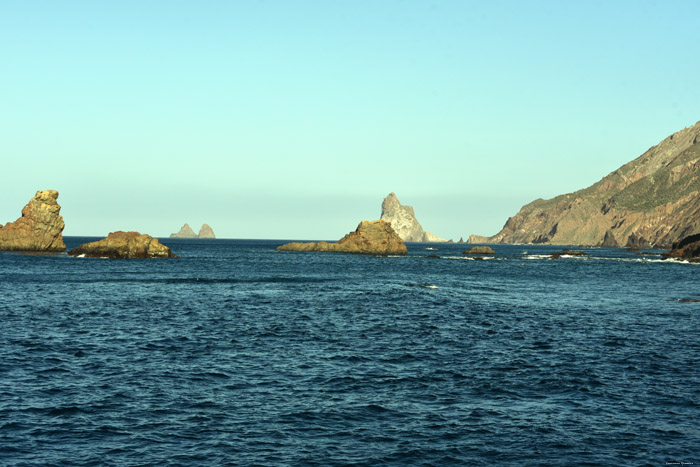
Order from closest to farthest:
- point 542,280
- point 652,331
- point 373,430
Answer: point 373,430, point 652,331, point 542,280

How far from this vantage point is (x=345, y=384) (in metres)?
27.0

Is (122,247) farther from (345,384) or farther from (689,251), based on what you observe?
(689,251)

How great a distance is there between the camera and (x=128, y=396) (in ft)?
80.7

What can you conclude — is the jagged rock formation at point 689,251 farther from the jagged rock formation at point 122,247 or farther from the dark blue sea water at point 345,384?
the jagged rock formation at point 122,247

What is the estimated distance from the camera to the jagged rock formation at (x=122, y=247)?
453ft

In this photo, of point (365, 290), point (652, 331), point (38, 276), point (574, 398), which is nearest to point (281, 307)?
point (365, 290)

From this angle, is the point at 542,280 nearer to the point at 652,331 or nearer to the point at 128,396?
the point at 652,331

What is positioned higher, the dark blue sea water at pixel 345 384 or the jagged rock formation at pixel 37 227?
the jagged rock formation at pixel 37 227

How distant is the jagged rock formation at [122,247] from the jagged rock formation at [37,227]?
10798 millimetres

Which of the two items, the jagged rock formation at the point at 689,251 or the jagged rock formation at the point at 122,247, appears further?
the jagged rock formation at the point at 689,251

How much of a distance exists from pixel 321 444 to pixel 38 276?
253 feet

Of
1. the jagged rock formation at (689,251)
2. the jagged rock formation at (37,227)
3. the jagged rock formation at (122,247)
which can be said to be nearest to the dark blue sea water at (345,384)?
the jagged rock formation at (122,247)

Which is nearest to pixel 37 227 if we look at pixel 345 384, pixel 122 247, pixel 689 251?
pixel 122 247

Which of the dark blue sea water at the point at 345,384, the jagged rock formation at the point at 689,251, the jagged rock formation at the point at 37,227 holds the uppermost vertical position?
the jagged rock formation at the point at 37,227
